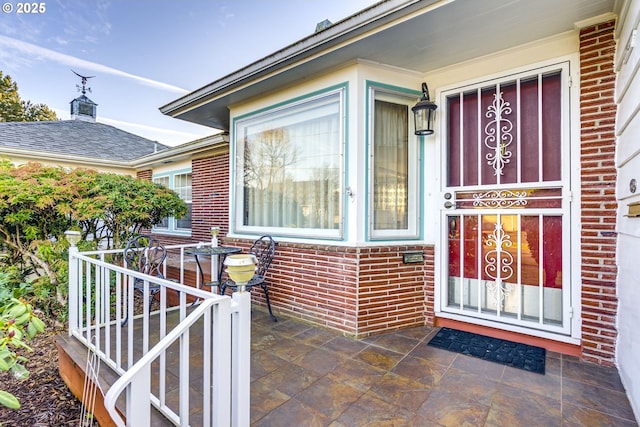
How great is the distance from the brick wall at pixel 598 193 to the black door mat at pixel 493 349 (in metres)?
0.39

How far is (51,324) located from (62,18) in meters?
7.58

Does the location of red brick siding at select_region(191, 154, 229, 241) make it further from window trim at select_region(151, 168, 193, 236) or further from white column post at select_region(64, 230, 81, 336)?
white column post at select_region(64, 230, 81, 336)

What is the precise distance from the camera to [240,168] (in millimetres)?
4387

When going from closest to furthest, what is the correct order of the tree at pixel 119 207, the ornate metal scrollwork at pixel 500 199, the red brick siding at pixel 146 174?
the ornate metal scrollwork at pixel 500 199
the tree at pixel 119 207
the red brick siding at pixel 146 174

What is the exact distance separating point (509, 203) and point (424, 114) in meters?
1.23

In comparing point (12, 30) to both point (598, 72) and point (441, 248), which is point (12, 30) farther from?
point (598, 72)

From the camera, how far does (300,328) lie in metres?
3.24

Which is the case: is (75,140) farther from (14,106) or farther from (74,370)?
(14,106)

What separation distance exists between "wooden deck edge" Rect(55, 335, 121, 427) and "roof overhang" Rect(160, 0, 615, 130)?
3179mm

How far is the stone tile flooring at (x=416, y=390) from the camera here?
177 cm

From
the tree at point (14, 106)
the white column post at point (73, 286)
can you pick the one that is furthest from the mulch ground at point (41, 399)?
the tree at point (14, 106)

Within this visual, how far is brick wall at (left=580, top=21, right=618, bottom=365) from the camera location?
2.37 m

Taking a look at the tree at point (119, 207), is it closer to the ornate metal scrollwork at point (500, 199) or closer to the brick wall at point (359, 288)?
the brick wall at point (359, 288)

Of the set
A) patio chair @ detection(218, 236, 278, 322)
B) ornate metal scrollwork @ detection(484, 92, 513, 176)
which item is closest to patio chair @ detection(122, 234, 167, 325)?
patio chair @ detection(218, 236, 278, 322)
